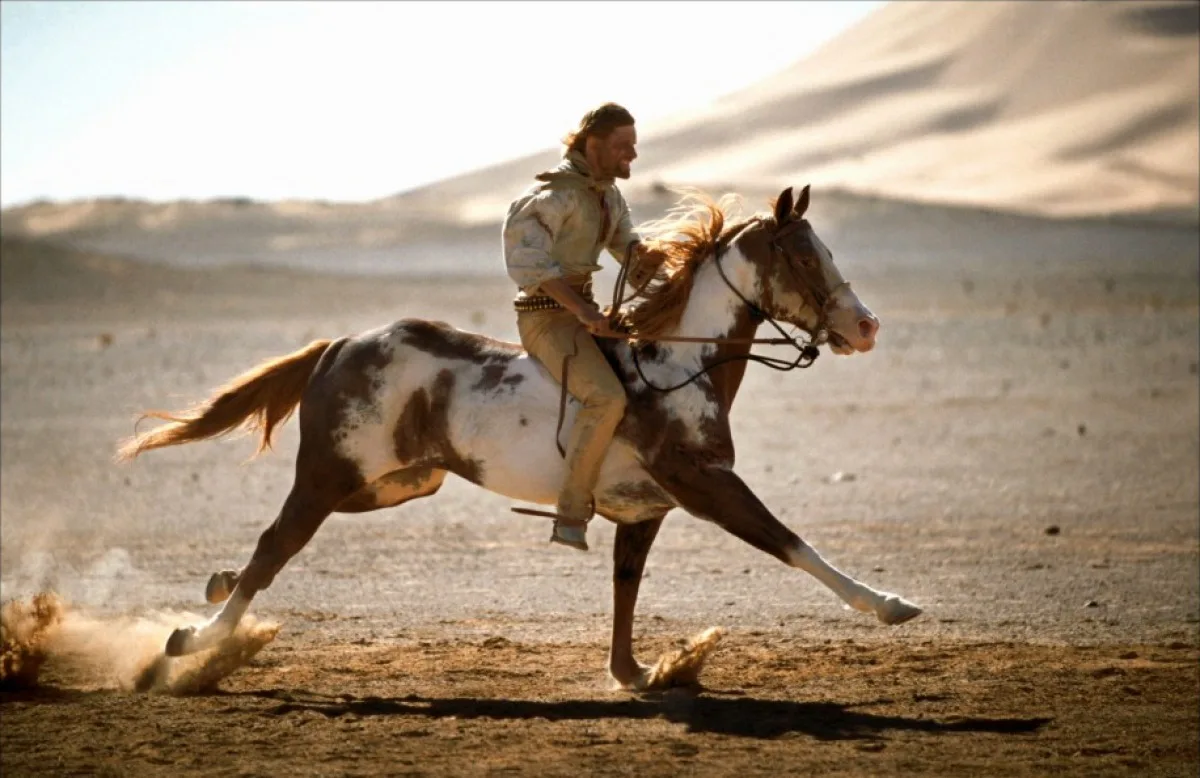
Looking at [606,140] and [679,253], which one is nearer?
[606,140]

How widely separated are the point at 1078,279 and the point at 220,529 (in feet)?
114

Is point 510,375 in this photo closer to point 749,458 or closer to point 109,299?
point 749,458

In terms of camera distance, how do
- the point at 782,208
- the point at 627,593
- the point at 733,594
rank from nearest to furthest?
the point at 782,208
the point at 627,593
the point at 733,594

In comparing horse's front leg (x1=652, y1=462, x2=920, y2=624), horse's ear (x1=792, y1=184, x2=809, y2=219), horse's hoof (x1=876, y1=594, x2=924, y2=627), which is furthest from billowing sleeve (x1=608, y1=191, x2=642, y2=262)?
horse's hoof (x1=876, y1=594, x2=924, y2=627)

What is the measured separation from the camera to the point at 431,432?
8555 mm

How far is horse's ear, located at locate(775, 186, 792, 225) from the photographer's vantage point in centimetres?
810

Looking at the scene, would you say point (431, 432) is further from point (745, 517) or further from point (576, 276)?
point (745, 517)

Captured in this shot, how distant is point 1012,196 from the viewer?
83.8m

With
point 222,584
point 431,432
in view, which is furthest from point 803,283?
point 222,584

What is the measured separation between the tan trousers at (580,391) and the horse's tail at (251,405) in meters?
1.38

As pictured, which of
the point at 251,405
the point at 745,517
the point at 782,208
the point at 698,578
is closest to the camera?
the point at 745,517

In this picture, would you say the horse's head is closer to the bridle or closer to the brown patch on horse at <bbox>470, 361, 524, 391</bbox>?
the bridle

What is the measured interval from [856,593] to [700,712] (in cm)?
89

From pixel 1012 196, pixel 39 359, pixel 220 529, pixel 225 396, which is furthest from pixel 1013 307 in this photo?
pixel 1012 196
